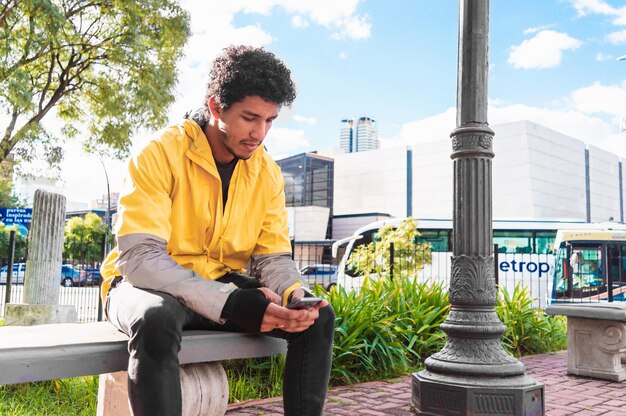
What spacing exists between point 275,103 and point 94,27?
545 inches

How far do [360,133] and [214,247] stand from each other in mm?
93883

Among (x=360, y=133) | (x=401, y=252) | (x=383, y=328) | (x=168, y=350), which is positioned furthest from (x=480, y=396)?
(x=360, y=133)

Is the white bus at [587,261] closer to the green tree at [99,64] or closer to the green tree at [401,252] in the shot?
the green tree at [401,252]

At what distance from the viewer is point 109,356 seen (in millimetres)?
2162

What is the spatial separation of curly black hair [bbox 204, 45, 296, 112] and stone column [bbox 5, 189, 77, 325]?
4448mm

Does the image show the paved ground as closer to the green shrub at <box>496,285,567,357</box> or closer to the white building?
the green shrub at <box>496,285,567,357</box>

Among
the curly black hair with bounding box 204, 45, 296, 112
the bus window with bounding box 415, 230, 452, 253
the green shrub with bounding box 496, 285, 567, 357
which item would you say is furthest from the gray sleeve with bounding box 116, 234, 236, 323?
the bus window with bounding box 415, 230, 452, 253

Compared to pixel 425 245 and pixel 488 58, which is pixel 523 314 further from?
pixel 425 245

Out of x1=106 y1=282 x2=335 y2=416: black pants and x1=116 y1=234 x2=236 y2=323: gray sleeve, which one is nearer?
x1=106 y1=282 x2=335 y2=416: black pants

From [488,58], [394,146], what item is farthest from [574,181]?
[488,58]

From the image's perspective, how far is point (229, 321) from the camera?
7.84 feet

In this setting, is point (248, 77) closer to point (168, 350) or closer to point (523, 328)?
point (168, 350)

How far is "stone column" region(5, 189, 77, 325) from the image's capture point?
20.5ft

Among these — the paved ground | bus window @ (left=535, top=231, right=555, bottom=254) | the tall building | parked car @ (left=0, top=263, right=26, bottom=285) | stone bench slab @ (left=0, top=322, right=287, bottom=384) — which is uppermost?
the tall building
